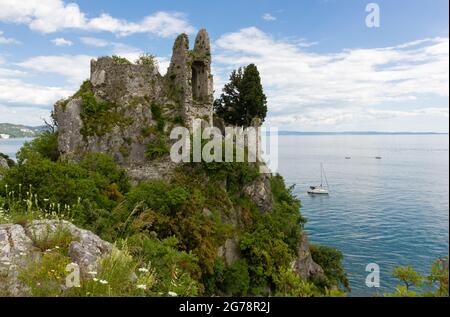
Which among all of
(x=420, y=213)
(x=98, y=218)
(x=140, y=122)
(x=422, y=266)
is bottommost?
(x=422, y=266)

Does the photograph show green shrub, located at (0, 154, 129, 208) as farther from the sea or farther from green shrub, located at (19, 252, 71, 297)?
the sea

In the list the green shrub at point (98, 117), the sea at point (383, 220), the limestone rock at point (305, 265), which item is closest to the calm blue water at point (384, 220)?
the sea at point (383, 220)

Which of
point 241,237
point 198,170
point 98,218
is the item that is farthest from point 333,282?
point 98,218

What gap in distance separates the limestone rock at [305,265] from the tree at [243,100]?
16.2 m

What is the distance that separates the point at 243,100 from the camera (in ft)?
143

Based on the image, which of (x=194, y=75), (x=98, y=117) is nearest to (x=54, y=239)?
(x=98, y=117)

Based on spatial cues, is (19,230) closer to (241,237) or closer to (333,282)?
(241,237)

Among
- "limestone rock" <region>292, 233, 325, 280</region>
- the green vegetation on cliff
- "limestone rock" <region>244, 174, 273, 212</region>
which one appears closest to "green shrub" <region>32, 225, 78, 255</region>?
the green vegetation on cliff

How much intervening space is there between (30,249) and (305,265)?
28.4 m

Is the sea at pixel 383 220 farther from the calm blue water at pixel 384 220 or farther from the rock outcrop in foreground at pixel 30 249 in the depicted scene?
the rock outcrop in foreground at pixel 30 249

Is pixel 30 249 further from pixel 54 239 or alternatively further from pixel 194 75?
pixel 194 75

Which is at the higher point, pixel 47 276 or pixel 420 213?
pixel 47 276

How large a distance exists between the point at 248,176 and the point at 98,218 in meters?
16.7

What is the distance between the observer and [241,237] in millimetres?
26141
